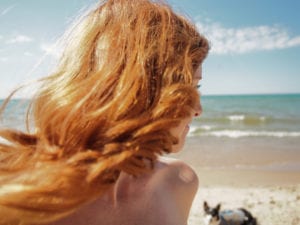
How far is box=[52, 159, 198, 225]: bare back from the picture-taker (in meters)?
0.93

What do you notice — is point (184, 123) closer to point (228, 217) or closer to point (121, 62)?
point (121, 62)

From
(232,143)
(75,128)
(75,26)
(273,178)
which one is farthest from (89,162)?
(232,143)

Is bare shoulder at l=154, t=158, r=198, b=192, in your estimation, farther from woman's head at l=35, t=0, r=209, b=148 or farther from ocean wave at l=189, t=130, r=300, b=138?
ocean wave at l=189, t=130, r=300, b=138

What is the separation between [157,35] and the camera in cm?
106

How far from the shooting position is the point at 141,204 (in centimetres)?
98

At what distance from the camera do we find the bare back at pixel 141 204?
93 centimetres

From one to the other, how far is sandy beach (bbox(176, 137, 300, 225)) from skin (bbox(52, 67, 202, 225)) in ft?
10.8

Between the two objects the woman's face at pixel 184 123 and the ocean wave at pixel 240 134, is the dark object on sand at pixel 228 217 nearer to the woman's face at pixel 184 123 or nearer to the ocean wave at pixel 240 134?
the woman's face at pixel 184 123

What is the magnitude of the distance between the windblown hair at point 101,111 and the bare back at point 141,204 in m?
0.06

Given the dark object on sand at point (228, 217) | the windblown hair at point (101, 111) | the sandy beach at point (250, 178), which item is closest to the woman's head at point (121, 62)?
the windblown hair at point (101, 111)

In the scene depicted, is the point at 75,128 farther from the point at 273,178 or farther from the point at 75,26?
the point at 273,178

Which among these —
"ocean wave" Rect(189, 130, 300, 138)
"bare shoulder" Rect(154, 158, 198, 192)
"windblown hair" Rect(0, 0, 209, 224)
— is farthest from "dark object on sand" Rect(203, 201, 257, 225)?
"ocean wave" Rect(189, 130, 300, 138)

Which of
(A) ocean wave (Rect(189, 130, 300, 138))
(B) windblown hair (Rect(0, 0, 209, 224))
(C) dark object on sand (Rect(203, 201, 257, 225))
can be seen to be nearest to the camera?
(B) windblown hair (Rect(0, 0, 209, 224))

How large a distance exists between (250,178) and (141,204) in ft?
19.2
